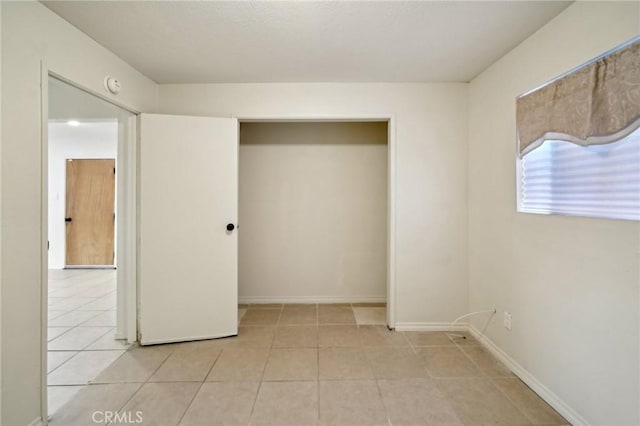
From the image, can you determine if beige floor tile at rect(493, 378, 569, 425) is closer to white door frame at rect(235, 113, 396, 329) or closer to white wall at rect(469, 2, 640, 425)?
white wall at rect(469, 2, 640, 425)

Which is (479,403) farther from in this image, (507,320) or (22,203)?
(22,203)

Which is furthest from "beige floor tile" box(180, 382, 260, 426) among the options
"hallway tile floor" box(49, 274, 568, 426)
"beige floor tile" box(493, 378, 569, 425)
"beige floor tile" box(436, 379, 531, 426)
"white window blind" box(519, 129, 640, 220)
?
"white window blind" box(519, 129, 640, 220)

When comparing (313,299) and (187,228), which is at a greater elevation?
(187,228)

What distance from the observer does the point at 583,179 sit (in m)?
1.51

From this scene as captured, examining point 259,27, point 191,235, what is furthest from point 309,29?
point 191,235

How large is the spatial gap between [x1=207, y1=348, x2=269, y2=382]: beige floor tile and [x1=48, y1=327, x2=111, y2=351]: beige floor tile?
4.25ft

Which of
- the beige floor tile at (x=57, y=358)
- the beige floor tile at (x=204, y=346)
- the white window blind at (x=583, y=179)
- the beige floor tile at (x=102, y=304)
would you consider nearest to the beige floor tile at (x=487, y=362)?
the white window blind at (x=583, y=179)

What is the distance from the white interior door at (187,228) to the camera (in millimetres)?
2361

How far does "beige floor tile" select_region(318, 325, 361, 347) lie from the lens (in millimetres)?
2420

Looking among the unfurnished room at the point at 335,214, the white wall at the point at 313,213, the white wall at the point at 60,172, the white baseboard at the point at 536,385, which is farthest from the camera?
the white wall at the point at 60,172

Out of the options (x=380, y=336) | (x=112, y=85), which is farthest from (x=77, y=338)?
(x=380, y=336)

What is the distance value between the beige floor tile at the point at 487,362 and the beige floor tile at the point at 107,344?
290 cm

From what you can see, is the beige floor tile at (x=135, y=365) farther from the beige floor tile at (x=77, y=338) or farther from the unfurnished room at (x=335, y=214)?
the beige floor tile at (x=77, y=338)

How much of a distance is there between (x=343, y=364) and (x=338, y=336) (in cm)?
45
